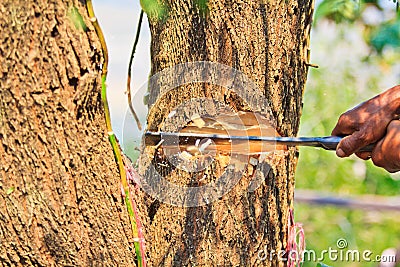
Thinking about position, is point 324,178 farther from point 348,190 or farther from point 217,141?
point 217,141

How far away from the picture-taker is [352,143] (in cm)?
116

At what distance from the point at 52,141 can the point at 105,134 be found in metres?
Answer: 0.10

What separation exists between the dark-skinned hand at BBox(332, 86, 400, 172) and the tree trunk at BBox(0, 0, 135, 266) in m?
0.46

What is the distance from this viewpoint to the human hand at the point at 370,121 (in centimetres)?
116

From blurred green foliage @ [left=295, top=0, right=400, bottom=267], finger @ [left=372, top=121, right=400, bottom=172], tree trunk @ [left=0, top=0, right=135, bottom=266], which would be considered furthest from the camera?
blurred green foliage @ [left=295, top=0, right=400, bottom=267]

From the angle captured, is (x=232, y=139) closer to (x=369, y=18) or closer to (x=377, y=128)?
(x=377, y=128)

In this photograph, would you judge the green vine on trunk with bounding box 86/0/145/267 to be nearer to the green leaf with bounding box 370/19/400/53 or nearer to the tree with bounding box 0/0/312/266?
the tree with bounding box 0/0/312/266

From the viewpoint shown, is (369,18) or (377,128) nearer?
(377,128)

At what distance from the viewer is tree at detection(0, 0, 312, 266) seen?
92 cm

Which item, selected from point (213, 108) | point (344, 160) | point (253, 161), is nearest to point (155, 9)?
point (213, 108)

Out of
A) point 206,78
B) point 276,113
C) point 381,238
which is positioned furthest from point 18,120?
point 381,238

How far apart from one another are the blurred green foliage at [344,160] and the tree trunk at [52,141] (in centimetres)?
226

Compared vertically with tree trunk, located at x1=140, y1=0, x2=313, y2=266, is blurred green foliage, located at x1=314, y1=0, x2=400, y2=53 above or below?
above

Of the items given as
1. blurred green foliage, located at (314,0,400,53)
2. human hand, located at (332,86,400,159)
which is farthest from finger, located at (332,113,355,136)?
blurred green foliage, located at (314,0,400,53)
